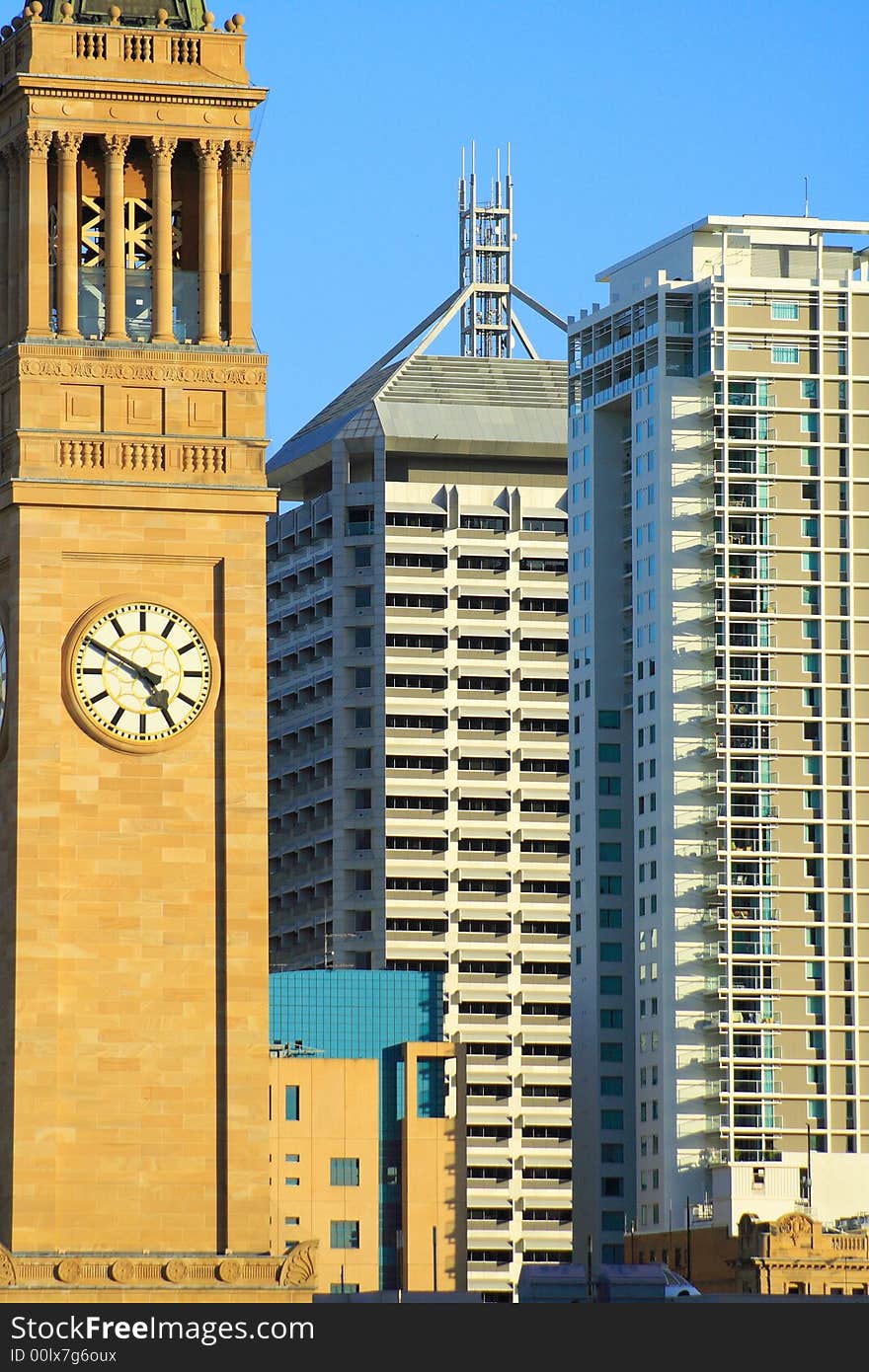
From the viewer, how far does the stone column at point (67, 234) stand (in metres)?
95.9

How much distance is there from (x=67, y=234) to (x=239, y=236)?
4.55m

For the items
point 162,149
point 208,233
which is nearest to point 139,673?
point 208,233

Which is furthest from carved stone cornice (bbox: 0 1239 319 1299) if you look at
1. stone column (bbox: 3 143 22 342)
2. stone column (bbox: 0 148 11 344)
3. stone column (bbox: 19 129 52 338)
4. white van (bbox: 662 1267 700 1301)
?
white van (bbox: 662 1267 700 1301)

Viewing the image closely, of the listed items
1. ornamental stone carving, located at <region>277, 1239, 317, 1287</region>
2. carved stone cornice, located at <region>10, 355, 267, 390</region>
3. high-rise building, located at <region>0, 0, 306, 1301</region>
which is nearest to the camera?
ornamental stone carving, located at <region>277, 1239, 317, 1287</region>

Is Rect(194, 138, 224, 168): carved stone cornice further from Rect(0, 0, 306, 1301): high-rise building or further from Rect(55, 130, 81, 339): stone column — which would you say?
Rect(55, 130, 81, 339): stone column

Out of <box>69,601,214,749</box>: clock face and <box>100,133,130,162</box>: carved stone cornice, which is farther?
<box>100,133,130,162</box>: carved stone cornice

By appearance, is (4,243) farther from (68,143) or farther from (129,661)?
(129,661)

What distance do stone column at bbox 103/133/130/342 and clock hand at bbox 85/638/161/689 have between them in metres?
8.16

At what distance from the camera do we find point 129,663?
94.3 m

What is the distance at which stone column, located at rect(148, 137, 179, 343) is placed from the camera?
9619 cm

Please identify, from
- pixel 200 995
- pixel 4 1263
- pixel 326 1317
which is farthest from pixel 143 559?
pixel 326 1317

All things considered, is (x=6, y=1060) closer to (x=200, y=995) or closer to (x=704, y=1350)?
(x=200, y=995)

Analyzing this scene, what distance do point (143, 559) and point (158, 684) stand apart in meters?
3.26
